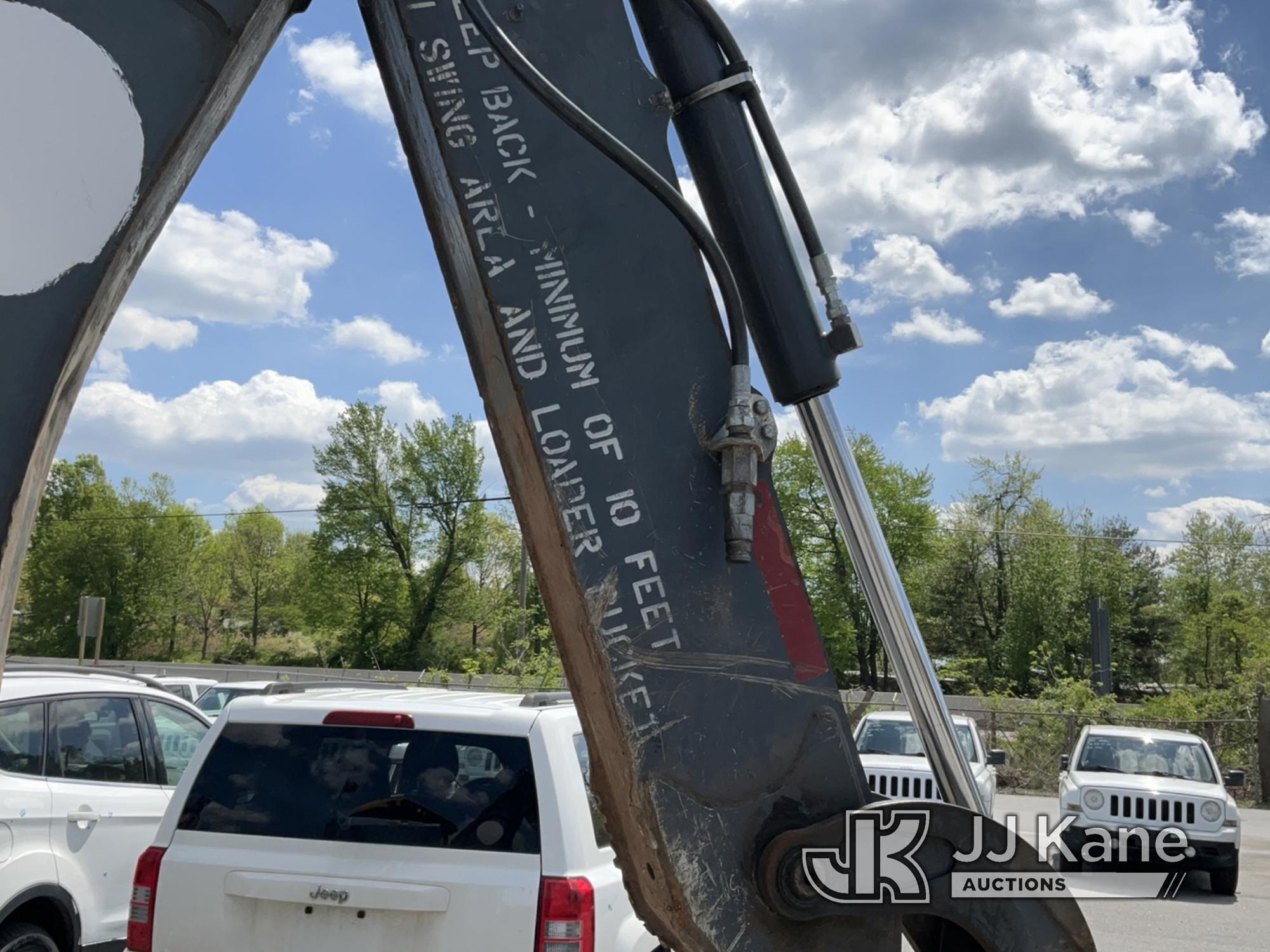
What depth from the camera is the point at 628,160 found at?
2.00 meters

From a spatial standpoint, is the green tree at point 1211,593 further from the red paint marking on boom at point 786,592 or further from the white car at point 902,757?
the red paint marking on boom at point 786,592

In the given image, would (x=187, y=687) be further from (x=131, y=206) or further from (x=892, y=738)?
(x=131, y=206)

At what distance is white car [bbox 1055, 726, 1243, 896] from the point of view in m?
12.4

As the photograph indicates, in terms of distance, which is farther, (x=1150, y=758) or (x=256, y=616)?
(x=256, y=616)

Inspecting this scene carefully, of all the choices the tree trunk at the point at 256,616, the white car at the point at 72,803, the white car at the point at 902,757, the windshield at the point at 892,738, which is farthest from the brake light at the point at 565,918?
the tree trunk at the point at 256,616

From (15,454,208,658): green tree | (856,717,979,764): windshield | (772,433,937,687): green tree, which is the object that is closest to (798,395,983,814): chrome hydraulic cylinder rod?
(856,717,979,764): windshield

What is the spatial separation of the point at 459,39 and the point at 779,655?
1.23 metres

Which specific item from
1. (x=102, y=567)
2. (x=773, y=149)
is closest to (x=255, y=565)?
(x=102, y=567)

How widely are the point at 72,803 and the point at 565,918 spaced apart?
10.7 feet

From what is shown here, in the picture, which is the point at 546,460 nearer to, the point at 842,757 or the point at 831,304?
the point at 831,304

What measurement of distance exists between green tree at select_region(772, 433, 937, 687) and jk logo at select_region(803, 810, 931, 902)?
3352 centimetres

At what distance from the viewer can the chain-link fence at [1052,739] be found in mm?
23750

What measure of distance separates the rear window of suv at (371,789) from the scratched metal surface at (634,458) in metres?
2.49

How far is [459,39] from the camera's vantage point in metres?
2.02
